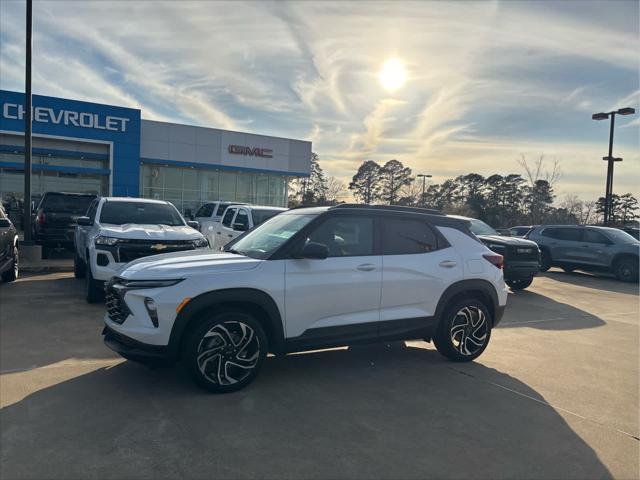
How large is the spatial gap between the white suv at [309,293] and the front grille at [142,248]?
273cm

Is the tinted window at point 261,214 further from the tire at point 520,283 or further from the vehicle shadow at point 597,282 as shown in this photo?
the vehicle shadow at point 597,282

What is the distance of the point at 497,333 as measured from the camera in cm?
704

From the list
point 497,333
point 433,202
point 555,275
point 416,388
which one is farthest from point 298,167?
point 433,202

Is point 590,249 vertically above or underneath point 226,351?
above

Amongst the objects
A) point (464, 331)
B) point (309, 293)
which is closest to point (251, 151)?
point (464, 331)

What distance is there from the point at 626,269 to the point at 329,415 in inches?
561

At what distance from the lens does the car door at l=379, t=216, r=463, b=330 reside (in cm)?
497

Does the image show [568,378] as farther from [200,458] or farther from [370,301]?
[200,458]

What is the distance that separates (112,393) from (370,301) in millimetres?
2528

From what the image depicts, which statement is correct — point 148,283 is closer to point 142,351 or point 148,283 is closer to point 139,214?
point 142,351

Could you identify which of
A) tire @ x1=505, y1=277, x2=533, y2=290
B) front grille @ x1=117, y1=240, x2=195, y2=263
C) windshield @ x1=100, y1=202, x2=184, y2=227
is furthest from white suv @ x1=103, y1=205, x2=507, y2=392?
tire @ x1=505, y1=277, x2=533, y2=290

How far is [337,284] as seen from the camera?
15.3 ft

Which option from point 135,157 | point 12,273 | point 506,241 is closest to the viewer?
point 12,273

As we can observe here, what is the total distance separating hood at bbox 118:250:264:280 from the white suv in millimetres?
11
